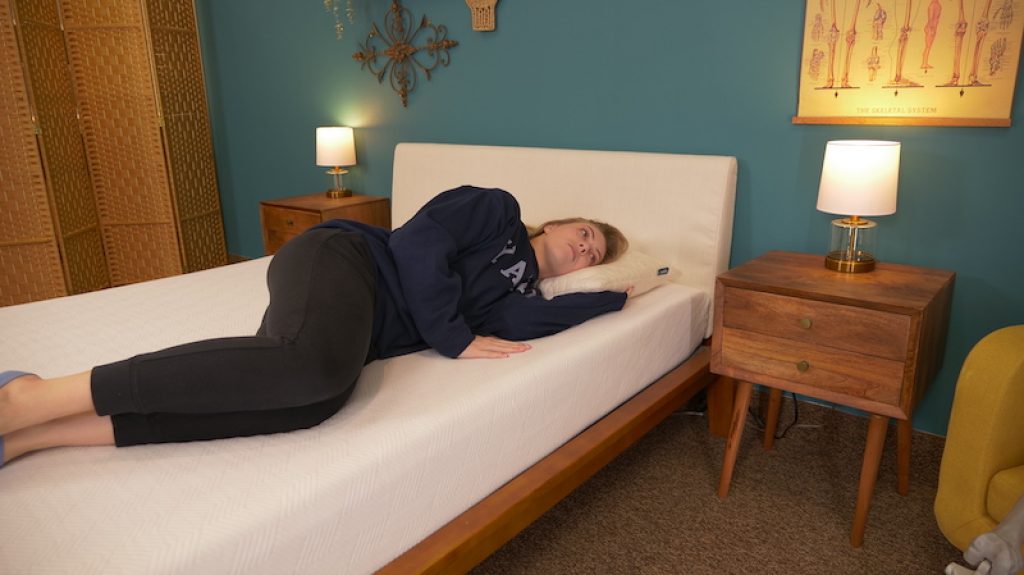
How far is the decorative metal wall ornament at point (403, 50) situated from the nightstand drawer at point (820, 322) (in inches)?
72.7

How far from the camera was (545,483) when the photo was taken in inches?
60.3

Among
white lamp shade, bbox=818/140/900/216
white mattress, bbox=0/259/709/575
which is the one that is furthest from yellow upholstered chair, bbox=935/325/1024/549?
white mattress, bbox=0/259/709/575

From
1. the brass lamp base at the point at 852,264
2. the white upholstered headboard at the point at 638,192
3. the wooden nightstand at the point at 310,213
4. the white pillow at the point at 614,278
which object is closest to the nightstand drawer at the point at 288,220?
the wooden nightstand at the point at 310,213

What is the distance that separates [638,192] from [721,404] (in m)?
0.79

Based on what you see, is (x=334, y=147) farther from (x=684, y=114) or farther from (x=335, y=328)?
(x=335, y=328)

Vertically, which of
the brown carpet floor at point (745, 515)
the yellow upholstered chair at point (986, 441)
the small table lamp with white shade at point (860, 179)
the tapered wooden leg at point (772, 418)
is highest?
the small table lamp with white shade at point (860, 179)

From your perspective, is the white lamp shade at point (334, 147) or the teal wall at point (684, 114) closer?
the teal wall at point (684, 114)

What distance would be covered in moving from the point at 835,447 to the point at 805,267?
26.0 inches

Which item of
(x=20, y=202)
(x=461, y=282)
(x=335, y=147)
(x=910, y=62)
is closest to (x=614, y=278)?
(x=461, y=282)

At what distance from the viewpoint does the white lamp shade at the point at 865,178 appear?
1.78m

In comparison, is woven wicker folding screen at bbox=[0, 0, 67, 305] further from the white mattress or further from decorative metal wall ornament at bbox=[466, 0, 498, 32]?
decorative metal wall ornament at bbox=[466, 0, 498, 32]

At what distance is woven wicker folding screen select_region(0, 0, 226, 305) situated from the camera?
3.30 meters

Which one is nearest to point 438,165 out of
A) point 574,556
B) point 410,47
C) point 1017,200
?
point 410,47

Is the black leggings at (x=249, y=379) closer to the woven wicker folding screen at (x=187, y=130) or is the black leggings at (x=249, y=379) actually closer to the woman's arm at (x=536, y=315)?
the woman's arm at (x=536, y=315)
